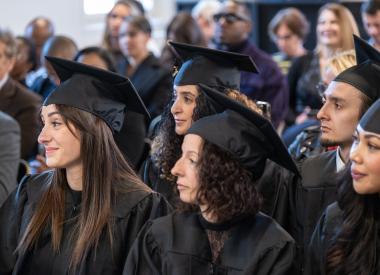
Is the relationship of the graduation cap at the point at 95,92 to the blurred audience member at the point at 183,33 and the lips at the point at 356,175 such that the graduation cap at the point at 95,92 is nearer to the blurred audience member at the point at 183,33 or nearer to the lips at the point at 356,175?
the lips at the point at 356,175

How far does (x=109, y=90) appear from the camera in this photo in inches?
151

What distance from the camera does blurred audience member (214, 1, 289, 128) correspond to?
22.1 ft

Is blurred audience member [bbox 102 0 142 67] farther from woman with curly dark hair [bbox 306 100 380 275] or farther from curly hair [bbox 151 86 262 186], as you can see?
woman with curly dark hair [bbox 306 100 380 275]

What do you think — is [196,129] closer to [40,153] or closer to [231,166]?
[231,166]

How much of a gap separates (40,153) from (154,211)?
2.21 m

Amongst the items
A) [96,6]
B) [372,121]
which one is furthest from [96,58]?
[96,6]

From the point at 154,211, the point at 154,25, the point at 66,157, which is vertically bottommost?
the point at 154,25

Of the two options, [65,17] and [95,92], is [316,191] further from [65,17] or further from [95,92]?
[65,17]

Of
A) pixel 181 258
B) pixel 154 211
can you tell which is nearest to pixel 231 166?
pixel 181 258

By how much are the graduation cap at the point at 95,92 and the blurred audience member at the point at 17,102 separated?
1961mm

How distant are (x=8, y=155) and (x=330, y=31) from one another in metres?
3.00

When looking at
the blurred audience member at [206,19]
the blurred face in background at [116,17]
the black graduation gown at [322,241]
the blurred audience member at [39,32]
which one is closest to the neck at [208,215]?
the black graduation gown at [322,241]

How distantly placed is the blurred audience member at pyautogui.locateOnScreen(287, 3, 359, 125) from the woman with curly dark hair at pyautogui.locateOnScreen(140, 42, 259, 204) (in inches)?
81.0

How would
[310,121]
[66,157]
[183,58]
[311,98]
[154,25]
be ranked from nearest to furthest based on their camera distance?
[66,157]
[183,58]
[310,121]
[311,98]
[154,25]
